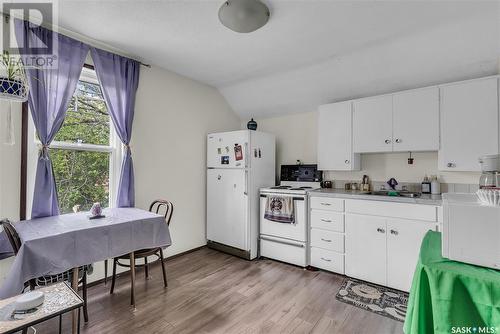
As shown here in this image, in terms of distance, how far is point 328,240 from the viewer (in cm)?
279

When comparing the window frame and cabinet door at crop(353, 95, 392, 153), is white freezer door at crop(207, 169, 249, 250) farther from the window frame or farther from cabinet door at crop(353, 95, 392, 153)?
cabinet door at crop(353, 95, 392, 153)

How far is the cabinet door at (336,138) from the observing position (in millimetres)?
3000

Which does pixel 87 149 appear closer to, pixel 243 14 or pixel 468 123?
→ pixel 243 14

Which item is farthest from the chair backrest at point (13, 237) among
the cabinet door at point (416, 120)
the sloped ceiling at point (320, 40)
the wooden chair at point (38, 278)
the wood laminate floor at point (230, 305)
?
the cabinet door at point (416, 120)

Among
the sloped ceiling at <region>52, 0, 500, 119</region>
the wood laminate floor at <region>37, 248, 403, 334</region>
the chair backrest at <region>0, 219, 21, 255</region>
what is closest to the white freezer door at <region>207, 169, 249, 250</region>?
the wood laminate floor at <region>37, 248, 403, 334</region>

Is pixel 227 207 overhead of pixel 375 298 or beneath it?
overhead

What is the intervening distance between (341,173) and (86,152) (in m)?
3.17

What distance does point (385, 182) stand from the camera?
9.98 ft

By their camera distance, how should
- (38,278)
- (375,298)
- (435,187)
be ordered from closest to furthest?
(38,278) → (375,298) → (435,187)

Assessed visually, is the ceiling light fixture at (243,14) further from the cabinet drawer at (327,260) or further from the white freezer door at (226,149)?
the cabinet drawer at (327,260)

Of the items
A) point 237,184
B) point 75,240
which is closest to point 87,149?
point 75,240

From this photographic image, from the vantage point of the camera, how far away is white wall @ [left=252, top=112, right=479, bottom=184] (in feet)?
9.06

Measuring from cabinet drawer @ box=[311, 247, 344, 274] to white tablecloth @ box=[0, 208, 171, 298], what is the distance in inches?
66.9

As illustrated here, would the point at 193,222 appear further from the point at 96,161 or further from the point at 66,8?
the point at 66,8
